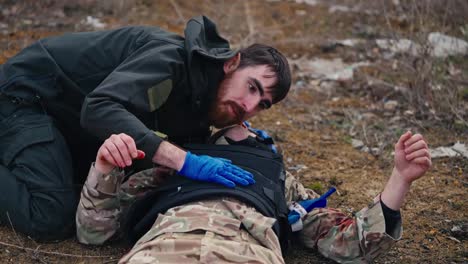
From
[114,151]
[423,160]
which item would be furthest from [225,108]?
[423,160]

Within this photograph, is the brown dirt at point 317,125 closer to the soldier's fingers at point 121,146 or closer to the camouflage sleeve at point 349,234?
the camouflage sleeve at point 349,234

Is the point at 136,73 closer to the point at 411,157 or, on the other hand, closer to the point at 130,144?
the point at 130,144

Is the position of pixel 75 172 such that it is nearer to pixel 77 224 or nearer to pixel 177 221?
pixel 77 224

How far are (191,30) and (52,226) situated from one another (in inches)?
40.9

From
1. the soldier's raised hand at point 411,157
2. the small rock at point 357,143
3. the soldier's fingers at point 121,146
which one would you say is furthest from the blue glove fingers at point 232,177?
the small rock at point 357,143

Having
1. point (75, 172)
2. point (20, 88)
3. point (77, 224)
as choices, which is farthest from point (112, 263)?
point (20, 88)

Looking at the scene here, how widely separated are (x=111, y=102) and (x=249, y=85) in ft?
2.05

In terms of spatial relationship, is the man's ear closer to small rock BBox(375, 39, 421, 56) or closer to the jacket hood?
the jacket hood

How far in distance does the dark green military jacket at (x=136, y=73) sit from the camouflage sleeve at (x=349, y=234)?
2.26ft

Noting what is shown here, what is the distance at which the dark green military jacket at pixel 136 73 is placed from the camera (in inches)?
100

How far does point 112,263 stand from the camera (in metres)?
2.52

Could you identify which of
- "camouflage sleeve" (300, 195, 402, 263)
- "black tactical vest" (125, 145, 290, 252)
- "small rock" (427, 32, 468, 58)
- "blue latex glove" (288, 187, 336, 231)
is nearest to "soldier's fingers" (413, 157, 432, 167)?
"camouflage sleeve" (300, 195, 402, 263)

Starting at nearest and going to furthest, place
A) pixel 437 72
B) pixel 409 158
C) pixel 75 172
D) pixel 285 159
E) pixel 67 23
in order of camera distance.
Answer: pixel 409 158, pixel 75 172, pixel 285 159, pixel 437 72, pixel 67 23

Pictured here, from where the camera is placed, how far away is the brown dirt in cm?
273
